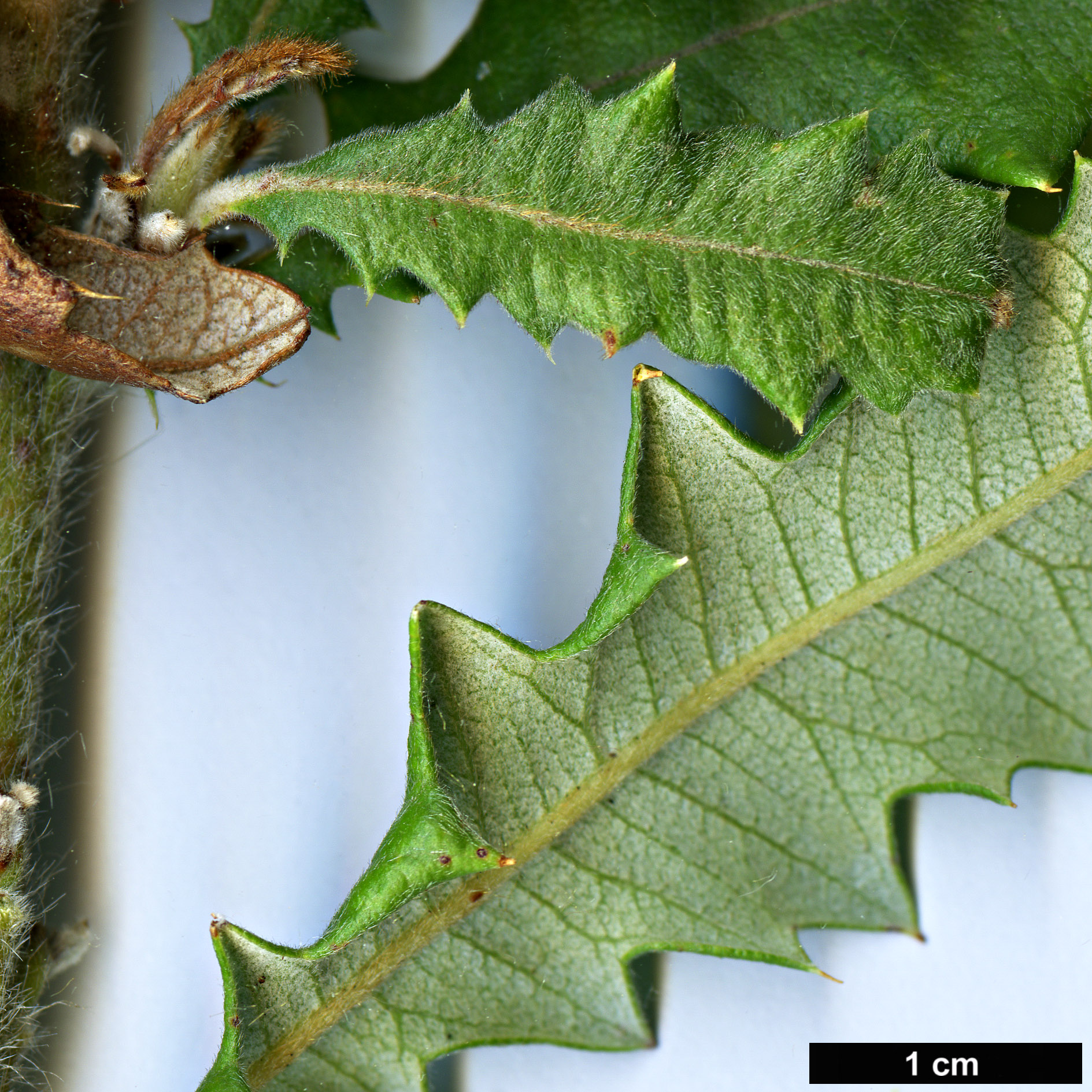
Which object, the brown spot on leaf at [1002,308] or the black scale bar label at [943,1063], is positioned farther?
the black scale bar label at [943,1063]

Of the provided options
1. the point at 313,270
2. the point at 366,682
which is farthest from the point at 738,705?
the point at 313,270

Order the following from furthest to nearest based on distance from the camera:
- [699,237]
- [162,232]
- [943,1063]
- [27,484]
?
[943,1063] < [27,484] < [162,232] < [699,237]

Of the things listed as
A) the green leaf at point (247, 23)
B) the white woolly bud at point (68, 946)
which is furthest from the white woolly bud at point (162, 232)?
the white woolly bud at point (68, 946)

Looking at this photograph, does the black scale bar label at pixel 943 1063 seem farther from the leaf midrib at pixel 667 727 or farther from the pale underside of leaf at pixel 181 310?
the pale underside of leaf at pixel 181 310

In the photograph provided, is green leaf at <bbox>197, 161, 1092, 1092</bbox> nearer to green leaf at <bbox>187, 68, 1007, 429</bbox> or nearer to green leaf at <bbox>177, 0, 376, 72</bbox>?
green leaf at <bbox>187, 68, 1007, 429</bbox>

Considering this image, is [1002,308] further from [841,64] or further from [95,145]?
[95,145]

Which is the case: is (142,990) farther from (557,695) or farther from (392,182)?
(392,182)

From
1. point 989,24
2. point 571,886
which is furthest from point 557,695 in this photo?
point 989,24
